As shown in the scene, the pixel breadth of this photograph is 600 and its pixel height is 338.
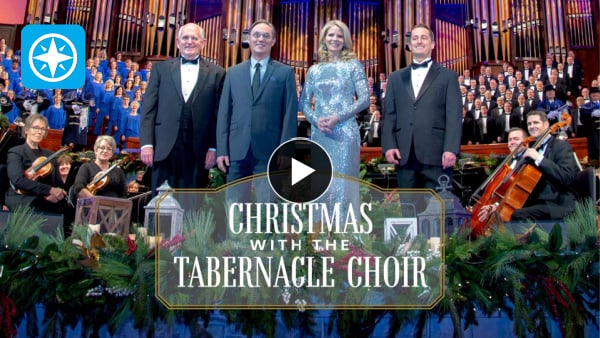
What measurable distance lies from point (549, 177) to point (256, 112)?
70.3 inches

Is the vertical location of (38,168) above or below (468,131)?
below

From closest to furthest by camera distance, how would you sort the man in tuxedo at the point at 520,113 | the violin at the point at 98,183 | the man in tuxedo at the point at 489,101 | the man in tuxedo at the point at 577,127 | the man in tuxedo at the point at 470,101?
1. the violin at the point at 98,183
2. the man in tuxedo at the point at 577,127
3. the man in tuxedo at the point at 520,113
4. the man in tuxedo at the point at 489,101
5. the man in tuxedo at the point at 470,101

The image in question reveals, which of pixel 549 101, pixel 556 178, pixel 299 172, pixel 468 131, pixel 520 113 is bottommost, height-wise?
pixel 299 172

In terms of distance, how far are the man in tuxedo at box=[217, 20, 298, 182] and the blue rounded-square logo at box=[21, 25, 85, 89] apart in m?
0.72

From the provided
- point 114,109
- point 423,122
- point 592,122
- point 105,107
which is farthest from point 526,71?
point 423,122

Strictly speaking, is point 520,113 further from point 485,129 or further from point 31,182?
point 31,182

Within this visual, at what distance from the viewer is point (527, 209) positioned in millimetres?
4027

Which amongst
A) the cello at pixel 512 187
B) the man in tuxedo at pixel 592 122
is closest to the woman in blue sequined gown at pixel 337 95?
the cello at pixel 512 187

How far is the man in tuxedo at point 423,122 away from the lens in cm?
348

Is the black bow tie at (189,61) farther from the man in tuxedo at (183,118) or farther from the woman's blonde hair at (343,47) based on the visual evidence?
the woman's blonde hair at (343,47)

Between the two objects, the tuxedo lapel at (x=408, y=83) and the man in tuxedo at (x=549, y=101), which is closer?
the tuxedo lapel at (x=408, y=83)

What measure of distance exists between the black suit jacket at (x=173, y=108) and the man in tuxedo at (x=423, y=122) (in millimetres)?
909

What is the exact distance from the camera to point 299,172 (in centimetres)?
253

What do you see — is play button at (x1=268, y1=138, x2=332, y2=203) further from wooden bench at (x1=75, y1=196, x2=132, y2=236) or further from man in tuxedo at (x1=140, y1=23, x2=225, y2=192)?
wooden bench at (x1=75, y1=196, x2=132, y2=236)
